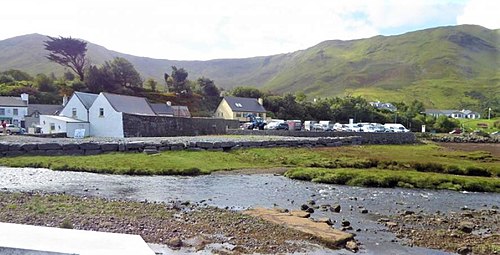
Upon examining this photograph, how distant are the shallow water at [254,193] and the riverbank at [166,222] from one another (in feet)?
8.36

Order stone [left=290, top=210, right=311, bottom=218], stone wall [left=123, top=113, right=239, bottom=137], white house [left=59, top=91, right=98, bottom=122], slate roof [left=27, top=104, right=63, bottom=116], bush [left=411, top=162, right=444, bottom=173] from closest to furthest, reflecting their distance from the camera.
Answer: stone [left=290, top=210, right=311, bottom=218]
bush [left=411, top=162, right=444, bottom=173]
stone wall [left=123, top=113, right=239, bottom=137]
white house [left=59, top=91, right=98, bottom=122]
slate roof [left=27, top=104, right=63, bottom=116]

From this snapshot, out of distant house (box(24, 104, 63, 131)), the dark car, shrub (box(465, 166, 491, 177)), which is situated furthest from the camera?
distant house (box(24, 104, 63, 131))

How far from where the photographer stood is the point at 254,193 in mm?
23812

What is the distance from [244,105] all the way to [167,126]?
46.6 metres

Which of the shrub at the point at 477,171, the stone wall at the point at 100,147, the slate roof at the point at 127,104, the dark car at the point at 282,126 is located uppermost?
the slate roof at the point at 127,104

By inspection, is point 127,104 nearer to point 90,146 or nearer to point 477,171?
point 90,146

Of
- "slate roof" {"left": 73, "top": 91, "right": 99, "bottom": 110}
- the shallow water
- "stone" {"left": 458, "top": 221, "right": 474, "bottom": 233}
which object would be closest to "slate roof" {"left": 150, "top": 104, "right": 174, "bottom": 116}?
"slate roof" {"left": 73, "top": 91, "right": 99, "bottom": 110}

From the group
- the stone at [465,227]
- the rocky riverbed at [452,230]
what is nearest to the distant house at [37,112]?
the rocky riverbed at [452,230]

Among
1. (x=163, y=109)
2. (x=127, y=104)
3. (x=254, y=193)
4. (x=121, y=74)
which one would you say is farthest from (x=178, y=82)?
(x=254, y=193)

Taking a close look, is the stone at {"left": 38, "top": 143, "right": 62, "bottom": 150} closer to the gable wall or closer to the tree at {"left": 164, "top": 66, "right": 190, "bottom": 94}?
the gable wall

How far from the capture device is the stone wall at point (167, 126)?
5588cm

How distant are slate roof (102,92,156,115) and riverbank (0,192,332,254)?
136ft

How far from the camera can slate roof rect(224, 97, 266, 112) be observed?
10262 centimetres

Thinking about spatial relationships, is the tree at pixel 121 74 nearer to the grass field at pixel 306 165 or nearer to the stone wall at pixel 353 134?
the stone wall at pixel 353 134
